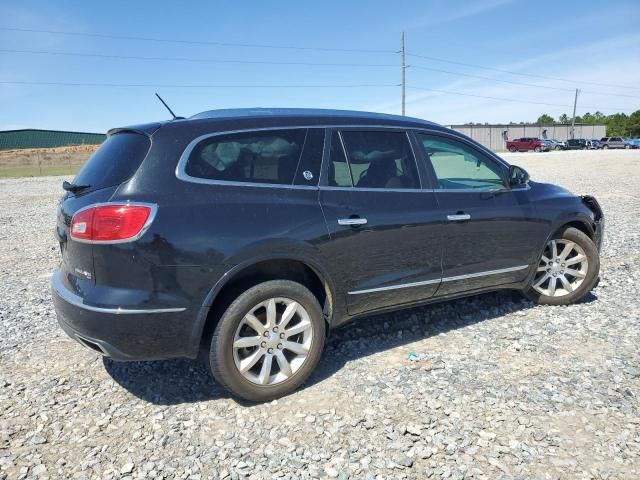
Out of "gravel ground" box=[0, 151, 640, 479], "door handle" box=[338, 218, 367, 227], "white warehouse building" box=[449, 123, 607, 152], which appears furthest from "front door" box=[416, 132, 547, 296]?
"white warehouse building" box=[449, 123, 607, 152]

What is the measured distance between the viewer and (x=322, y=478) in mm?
2510

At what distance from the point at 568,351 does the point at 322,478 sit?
2354 mm

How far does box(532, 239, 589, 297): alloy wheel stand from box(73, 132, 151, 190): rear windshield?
3.74 m

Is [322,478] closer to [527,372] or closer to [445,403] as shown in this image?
A: [445,403]

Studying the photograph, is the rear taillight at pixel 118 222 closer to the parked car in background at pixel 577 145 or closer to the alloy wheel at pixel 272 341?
the alloy wheel at pixel 272 341

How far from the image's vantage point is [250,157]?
126 inches

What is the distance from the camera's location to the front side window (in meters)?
4.01

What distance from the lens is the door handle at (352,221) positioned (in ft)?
11.0

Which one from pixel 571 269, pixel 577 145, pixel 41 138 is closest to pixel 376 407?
pixel 571 269

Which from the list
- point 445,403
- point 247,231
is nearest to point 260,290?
point 247,231

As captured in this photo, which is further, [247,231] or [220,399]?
[220,399]

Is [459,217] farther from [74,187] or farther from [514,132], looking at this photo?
[514,132]

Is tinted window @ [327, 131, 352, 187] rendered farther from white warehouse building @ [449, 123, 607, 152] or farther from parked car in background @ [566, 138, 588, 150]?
white warehouse building @ [449, 123, 607, 152]

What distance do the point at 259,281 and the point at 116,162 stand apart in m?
1.17
